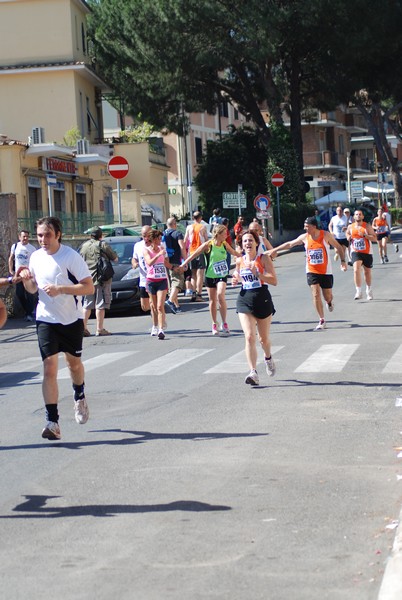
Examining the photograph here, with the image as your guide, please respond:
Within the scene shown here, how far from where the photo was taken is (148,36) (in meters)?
49.3

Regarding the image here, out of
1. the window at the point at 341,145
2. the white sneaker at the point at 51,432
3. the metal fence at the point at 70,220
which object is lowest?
the white sneaker at the point at 51,432

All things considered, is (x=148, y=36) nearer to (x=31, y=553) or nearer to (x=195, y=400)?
(x=195, y=400)

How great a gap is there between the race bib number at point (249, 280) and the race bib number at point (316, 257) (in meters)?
5.62

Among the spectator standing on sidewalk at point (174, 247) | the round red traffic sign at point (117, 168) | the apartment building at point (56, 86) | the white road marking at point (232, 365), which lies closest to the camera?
the white road marking at point (232, 365)

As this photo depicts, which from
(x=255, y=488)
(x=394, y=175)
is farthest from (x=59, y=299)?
(x=394, y=175)

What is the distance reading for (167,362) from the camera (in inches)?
588

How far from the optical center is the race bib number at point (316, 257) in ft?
60.3

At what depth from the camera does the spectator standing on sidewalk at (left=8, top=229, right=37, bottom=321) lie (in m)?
22.7

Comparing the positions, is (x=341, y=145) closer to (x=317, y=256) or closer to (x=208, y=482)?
(x=317, y=256)

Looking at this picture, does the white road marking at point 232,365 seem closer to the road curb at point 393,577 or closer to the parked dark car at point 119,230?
the road curb at point 393,577

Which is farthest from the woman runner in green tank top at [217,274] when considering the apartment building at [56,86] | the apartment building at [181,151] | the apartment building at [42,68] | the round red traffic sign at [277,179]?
the apartment building at [181,151]

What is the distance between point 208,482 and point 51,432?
2.02 m

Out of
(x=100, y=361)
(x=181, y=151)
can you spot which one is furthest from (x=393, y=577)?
(x=181, y=151)

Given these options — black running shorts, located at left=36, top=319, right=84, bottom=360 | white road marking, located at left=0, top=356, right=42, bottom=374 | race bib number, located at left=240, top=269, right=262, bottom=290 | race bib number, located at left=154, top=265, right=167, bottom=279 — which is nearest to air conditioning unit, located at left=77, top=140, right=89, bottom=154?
race bib number, located at left=154, top=265, right=167, bottom=279
